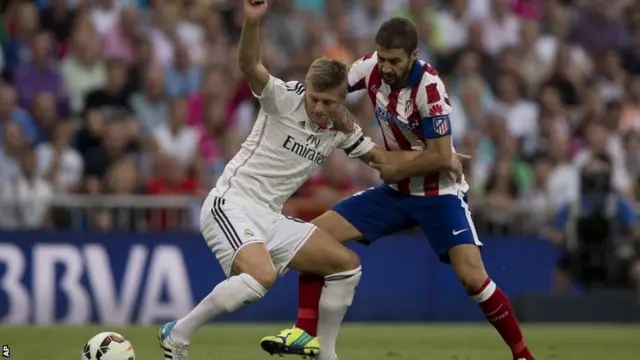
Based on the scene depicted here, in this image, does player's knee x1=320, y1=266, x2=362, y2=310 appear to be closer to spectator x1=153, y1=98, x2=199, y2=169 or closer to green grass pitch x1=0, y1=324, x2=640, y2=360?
green grass pitch x1=0, y1=324, x2=640, y2=360

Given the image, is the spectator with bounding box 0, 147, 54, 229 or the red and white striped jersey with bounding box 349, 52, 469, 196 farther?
the spectator with bounding box 0, 147, 54, 229

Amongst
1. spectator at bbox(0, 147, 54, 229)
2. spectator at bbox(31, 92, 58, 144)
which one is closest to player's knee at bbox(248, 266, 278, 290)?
spectator at bbox(0, 147, 54, 229)

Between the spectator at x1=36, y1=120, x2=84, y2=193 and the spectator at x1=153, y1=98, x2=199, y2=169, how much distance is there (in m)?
0.98

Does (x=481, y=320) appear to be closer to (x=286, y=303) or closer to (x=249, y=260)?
(x=286, y=303)

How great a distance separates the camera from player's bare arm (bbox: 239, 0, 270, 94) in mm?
9039

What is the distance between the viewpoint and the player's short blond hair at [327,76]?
944 cm

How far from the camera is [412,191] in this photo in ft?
34.6

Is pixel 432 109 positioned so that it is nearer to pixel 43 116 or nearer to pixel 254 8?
pixel 254 8

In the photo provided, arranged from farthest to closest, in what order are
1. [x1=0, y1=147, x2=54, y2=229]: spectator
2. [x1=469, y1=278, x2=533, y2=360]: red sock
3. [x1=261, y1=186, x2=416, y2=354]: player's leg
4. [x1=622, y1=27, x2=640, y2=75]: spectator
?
[x1=622, y1=27, x2=640, y2=75]: spectator
[x1=0, y1=147, x2=54, y2=229]: spectator
[x1=261, y1=186, x2=416, y2=354]: player's leg
[x1=469, y1=278, x2=533, y2=360]: red sock

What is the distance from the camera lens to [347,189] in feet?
53.7

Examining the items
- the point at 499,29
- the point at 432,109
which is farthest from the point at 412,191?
the point at 499,29

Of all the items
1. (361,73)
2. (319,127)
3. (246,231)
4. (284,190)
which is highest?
(361,73)

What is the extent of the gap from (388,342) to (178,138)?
188 inches

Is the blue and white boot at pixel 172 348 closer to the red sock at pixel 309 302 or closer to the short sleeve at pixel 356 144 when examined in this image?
the red sock at pixel 309 302
